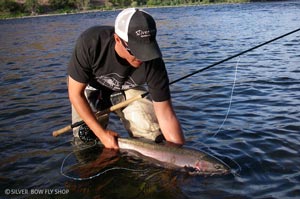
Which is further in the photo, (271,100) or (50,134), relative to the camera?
(271,100)

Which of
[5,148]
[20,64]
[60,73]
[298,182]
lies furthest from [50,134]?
[20,64]

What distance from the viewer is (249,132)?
19.4 feet

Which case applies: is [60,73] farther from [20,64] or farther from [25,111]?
[25,111]

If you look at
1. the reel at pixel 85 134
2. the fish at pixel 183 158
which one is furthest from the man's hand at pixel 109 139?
the reel at pixel 85 134

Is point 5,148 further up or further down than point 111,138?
further down

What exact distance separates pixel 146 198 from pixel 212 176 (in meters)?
0.89

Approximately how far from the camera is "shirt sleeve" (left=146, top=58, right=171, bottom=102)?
4391 mm

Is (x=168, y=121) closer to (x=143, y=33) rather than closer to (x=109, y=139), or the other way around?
(x=109, y=139)

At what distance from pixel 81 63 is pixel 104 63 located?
0.29 metres

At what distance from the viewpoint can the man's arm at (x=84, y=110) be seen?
15.0 ft

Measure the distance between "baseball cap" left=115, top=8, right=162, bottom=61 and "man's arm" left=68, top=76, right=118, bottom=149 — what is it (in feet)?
3.45

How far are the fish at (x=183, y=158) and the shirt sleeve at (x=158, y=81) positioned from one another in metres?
0.67

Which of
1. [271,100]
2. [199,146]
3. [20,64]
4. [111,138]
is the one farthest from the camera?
[20,64]

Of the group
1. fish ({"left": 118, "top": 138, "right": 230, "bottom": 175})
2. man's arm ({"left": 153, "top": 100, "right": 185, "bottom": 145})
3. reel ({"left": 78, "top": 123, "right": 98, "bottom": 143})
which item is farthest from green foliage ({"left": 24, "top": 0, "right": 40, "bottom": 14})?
man's arm ({"left": 153, "top": 100, "right": 185, "bottom": 145})
